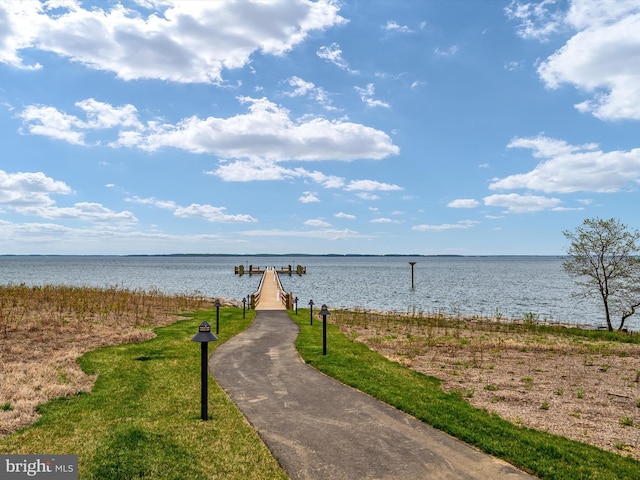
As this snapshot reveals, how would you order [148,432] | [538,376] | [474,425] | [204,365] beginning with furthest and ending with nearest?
[538,376] < [204,365] < [474,425] < [148,432]

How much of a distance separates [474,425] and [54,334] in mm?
15891

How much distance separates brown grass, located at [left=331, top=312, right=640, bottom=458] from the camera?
893 cm

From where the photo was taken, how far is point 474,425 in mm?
8109

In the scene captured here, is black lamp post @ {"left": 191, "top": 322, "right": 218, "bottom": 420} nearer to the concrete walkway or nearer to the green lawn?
the green lawn

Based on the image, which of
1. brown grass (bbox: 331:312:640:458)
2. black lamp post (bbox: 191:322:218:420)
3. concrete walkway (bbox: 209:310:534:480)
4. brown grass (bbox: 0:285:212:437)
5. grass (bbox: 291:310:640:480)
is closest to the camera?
concrete walkway (bbox: 209:310:534:480)

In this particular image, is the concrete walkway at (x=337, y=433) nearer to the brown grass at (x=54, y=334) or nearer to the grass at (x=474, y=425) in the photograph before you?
the grass at (x=474, y=425)

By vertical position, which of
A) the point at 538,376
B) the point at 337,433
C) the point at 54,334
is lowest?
the point at 538,376

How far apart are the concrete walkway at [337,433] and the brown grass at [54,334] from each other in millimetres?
4251

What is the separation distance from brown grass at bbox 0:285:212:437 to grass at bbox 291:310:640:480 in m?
7.32

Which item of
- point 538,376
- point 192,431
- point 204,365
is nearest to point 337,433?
point 192,431

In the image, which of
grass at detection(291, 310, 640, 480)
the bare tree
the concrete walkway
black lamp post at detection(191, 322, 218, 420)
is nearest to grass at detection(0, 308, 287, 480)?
black lamp post at detection(191, 322, 218, 420)

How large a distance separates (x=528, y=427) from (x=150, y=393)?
8753mm

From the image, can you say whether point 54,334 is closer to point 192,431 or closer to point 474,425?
point 192,431

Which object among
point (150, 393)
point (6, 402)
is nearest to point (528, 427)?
point (150, 393)
